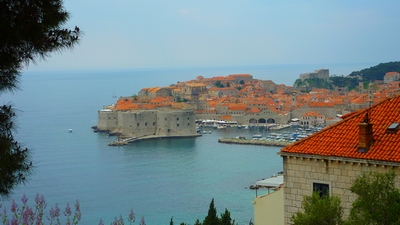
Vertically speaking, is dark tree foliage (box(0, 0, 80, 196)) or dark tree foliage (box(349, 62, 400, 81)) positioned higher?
dark tree foliage (box(349, 62, 400, 81))

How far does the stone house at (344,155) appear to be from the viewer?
4.16m

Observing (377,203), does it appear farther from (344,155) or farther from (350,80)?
(350,80)

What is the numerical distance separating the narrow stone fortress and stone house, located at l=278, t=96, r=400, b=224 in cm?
3119

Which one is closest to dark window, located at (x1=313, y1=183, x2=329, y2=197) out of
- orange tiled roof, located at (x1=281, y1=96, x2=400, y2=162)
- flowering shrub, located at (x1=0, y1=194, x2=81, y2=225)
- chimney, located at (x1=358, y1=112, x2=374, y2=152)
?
orange tiled roof, located at (x1=281, y1=96, x2=400, y2=162)

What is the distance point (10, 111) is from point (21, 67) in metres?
0.23

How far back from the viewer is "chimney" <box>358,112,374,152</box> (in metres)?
4.23

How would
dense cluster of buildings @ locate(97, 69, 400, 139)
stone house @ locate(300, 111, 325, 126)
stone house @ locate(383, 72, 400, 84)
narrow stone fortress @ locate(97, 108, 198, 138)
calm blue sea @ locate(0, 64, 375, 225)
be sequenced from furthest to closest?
stone house @ locate(383, 72, 400, 84)
stone house @ locate(300, 111, 325, 126)
dense cluster of buildings @ locate(97, 69, 400, 139)
narrow stone fortress @ locate(97, 108, 198, 138)
calm blue sea @ locate(0, 64, 375, 225)

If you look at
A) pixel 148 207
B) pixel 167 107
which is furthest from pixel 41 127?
pixel 148 207

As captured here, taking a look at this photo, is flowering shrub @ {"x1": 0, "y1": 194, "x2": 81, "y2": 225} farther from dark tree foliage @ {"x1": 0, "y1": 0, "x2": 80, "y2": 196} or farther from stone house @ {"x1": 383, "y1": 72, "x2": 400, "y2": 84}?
stone house @ {"x1": 383, "y1": 72, "x2": 400, "y2": 84}

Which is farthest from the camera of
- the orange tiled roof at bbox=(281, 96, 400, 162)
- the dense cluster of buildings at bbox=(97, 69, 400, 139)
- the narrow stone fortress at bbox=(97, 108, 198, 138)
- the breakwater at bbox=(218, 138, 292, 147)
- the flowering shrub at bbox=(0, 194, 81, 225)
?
the dense cluster of buildings at bbox=(97, 69, 400, 139)

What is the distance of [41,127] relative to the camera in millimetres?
39906

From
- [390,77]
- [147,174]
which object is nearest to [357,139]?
[147,174]

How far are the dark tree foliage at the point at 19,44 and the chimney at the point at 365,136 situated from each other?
207 centimetres

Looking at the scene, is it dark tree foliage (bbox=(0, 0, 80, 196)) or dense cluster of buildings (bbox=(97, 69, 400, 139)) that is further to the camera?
dense cluster of buildings (bbox=(97, 69, 400, 139))
